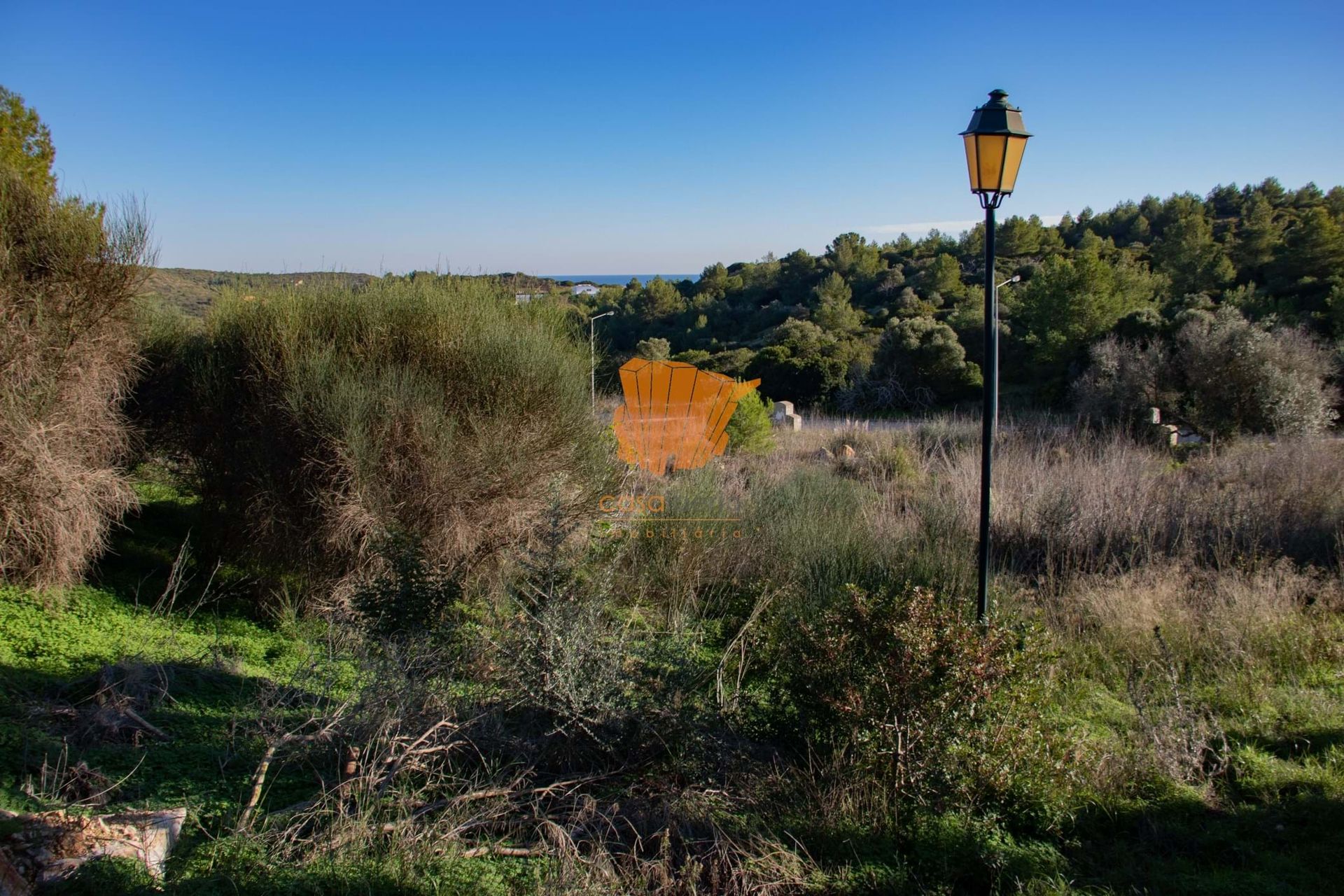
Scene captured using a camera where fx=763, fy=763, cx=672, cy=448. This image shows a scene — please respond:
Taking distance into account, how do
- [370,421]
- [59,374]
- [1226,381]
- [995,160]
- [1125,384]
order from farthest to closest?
[1125,384] < [1226,381] < [370,421] < [59,374] < [995,160]

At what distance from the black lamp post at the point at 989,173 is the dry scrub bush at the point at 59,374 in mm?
5509

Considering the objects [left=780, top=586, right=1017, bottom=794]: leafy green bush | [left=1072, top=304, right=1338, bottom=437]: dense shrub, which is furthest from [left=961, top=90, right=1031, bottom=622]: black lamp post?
[left=1072, top=304, right=1338, bottom=437]: dense shrub

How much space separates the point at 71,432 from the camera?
5.03 metres

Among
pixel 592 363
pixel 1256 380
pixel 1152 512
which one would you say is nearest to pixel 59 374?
pixel 592 363

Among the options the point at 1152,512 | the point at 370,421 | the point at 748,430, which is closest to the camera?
the point at 370,421

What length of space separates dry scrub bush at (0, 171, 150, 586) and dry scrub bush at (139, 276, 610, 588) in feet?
1.96

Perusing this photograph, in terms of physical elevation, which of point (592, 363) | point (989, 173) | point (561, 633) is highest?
point (989, 173)

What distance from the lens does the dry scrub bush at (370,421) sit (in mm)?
5320

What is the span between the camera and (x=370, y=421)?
17.5ft

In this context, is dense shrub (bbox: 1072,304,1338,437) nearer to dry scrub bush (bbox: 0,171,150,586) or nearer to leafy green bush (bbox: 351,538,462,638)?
leafy green bush (bbox: 351,538,462,638)

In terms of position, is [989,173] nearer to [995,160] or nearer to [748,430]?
[995,160]
